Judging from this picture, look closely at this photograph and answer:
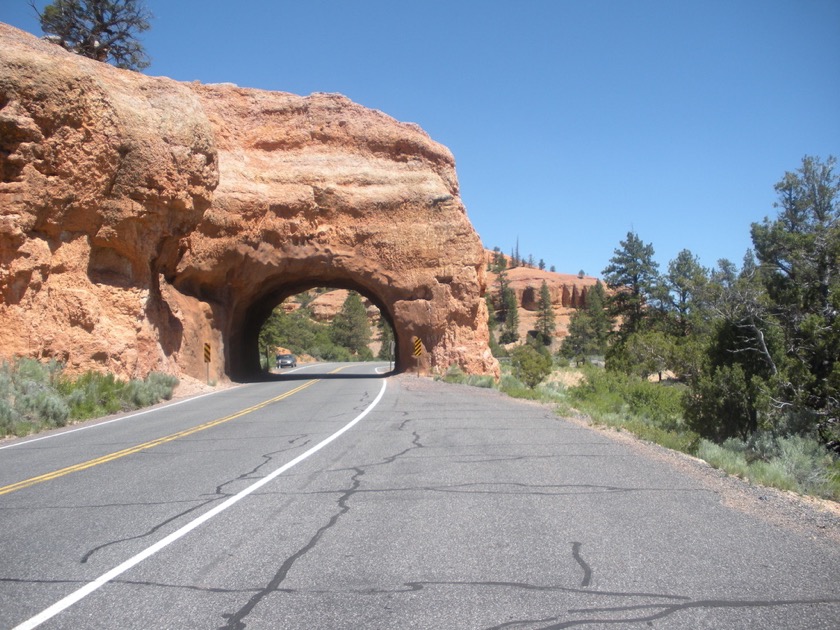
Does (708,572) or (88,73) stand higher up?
(88,73)

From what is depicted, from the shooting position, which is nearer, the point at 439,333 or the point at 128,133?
the point at 128,133

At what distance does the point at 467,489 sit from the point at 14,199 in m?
17.8

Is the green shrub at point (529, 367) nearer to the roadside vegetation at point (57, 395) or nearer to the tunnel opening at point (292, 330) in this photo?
the tunnel opening at point (292, 330)

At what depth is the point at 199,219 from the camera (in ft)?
92.4

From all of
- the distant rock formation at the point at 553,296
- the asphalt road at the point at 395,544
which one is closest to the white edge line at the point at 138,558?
the asphalt road at the point at 395,544

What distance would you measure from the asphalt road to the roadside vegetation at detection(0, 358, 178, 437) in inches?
210

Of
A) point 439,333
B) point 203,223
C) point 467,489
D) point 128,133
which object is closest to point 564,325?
point 439,333

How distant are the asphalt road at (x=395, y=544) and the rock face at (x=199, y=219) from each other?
12523mm

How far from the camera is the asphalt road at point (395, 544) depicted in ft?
14.2

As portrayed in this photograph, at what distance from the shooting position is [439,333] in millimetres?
34844

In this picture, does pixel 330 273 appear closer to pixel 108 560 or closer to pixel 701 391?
pixel 701 391

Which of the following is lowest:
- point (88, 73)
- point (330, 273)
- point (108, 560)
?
point (108, 560)

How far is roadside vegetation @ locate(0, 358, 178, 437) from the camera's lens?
1516 cm

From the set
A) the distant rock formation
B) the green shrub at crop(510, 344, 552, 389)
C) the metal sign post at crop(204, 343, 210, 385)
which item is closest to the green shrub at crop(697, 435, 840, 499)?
the green shrub at crop(510, 344, 552, 389)
